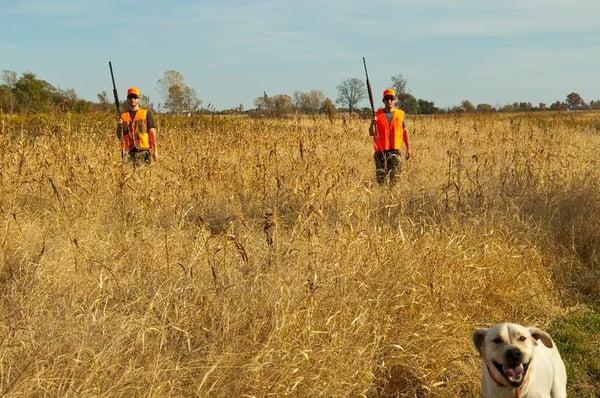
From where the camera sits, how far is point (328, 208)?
552cm

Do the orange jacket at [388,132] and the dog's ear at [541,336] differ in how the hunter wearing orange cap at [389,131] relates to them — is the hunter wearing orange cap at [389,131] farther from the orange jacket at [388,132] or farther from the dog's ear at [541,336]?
the dog's ear at [541,336]

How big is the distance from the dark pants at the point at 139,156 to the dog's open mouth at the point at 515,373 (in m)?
5.91

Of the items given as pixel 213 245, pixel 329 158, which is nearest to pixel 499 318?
pixel 213 245

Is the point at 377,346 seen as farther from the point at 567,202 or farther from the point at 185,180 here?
the point at 567,202

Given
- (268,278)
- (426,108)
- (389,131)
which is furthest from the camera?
(426,108)

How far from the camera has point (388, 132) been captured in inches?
316

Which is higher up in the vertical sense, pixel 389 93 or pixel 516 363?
pixel 389 93

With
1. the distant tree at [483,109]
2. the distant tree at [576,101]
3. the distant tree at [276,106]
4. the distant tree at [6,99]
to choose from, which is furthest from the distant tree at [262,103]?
the distant tree at [576,101]

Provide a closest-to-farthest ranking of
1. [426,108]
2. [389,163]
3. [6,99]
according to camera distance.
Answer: [6,99] < [389,163] < [426,108]

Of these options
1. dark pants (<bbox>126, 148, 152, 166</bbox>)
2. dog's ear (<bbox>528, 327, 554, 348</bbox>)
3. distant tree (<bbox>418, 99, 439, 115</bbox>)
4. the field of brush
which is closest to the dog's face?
dog's ear (<bbox>528, 327, 554, 348</bbox>)

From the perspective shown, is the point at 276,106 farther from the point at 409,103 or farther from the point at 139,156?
the point at 409,103

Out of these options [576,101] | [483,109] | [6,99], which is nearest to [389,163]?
[6,99]

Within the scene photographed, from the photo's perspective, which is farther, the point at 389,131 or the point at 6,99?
the point at 389,131

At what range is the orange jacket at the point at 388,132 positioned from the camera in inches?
316
